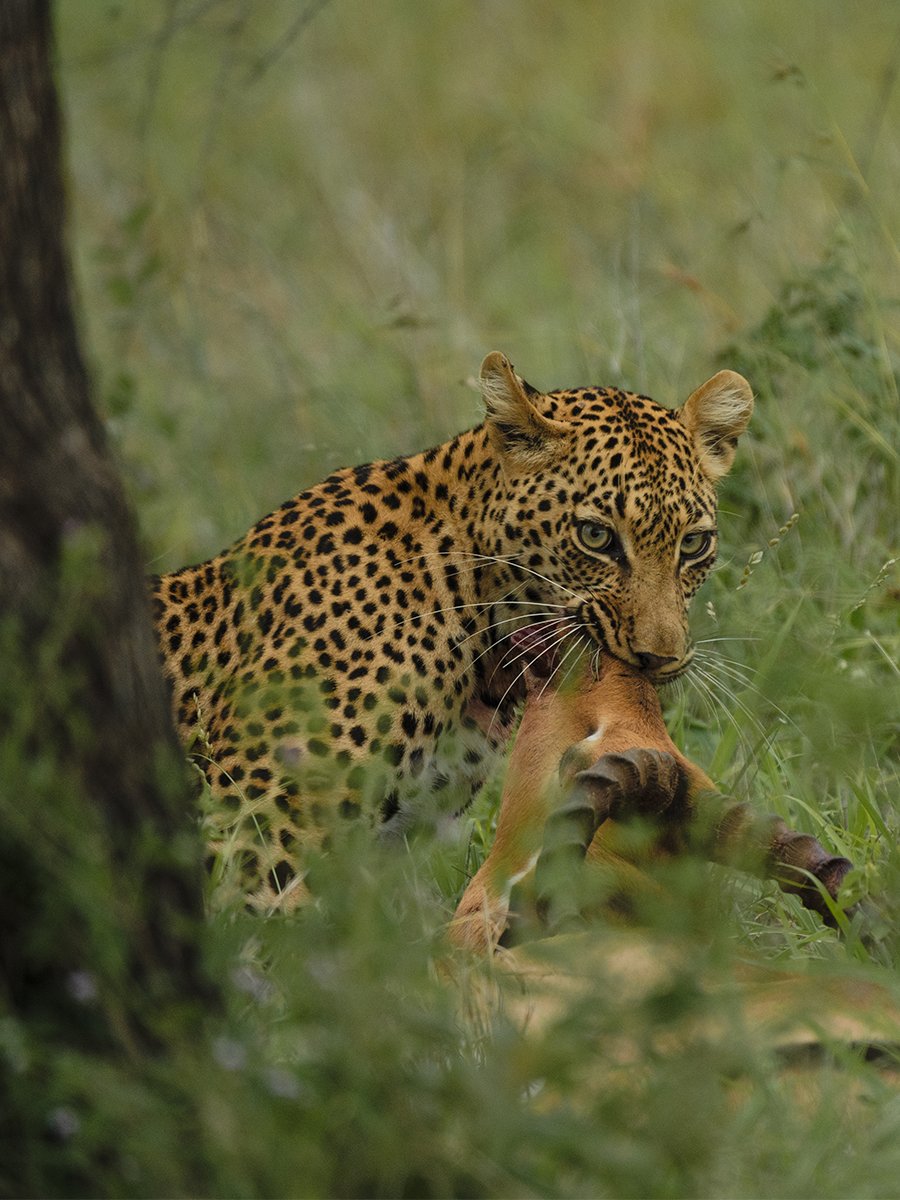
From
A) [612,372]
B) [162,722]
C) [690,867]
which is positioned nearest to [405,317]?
[612,372]

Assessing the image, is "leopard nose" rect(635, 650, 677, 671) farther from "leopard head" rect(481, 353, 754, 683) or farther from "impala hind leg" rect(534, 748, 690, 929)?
"impala hind leg" rect(534, 748, 690, 929)

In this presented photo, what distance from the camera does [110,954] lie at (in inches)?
125

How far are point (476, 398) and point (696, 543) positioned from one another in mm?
3162

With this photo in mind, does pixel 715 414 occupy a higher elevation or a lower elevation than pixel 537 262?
higher

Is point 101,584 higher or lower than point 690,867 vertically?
higher

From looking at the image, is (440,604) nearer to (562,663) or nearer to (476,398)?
(562,663)

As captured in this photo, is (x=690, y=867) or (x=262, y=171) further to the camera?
(x=262, y=171)

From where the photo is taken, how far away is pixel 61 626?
3.44 meters

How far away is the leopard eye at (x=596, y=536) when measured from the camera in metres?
5.86

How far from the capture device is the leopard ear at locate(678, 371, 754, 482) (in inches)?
247

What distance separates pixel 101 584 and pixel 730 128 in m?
10.9

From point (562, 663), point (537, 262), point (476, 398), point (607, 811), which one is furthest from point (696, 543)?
point (537, 262)

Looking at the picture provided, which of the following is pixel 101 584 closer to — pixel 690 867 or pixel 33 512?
pixel 33 512

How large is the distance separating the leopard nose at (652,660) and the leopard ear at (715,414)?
88cm
